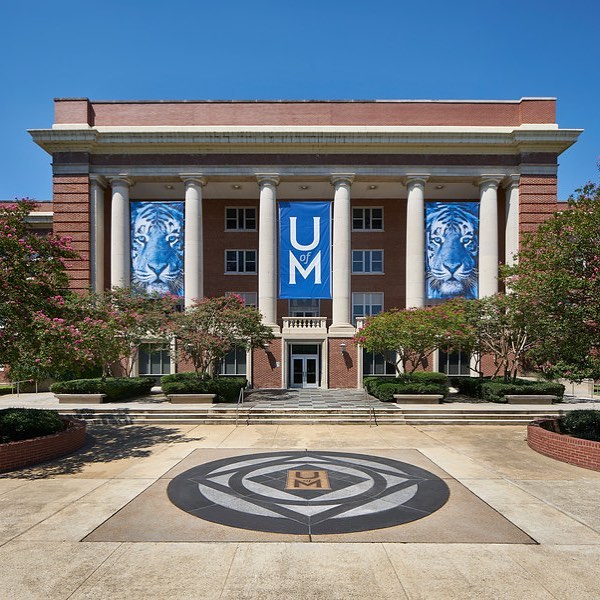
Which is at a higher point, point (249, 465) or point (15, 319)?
point (15, 319)

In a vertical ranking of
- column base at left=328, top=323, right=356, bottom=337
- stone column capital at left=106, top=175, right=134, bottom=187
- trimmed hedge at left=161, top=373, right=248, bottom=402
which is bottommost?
trimmed hedge at left=161, top=373, right=248, bottom=402

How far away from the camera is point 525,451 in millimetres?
15523

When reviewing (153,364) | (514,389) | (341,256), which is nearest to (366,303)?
(341,256)

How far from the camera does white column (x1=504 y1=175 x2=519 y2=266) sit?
35969 mm

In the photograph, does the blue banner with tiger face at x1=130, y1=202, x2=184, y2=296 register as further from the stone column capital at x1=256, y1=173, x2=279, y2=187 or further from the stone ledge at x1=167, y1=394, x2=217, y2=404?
the stone ledge at x1=167, y1=394, x2=217, y2=404

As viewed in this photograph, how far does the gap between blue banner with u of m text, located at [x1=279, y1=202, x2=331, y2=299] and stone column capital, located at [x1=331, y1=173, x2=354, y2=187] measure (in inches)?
85.2

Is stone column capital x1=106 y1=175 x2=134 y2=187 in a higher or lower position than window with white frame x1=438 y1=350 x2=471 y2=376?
higher

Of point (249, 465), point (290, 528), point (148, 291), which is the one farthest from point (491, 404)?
point (148, 291)

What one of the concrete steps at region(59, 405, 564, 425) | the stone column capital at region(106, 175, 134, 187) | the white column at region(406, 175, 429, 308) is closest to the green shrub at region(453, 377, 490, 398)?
the concrete steps at region(59, 405, 564, 425)

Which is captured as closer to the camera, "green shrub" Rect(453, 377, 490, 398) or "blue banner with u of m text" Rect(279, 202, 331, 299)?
"green shrub" Rect(453, 377, 490, 398)

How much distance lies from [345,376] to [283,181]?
53.7 ft

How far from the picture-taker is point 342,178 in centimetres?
3600

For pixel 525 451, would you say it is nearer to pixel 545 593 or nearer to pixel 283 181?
pixel 545 593

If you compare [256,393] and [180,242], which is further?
[180,242]
